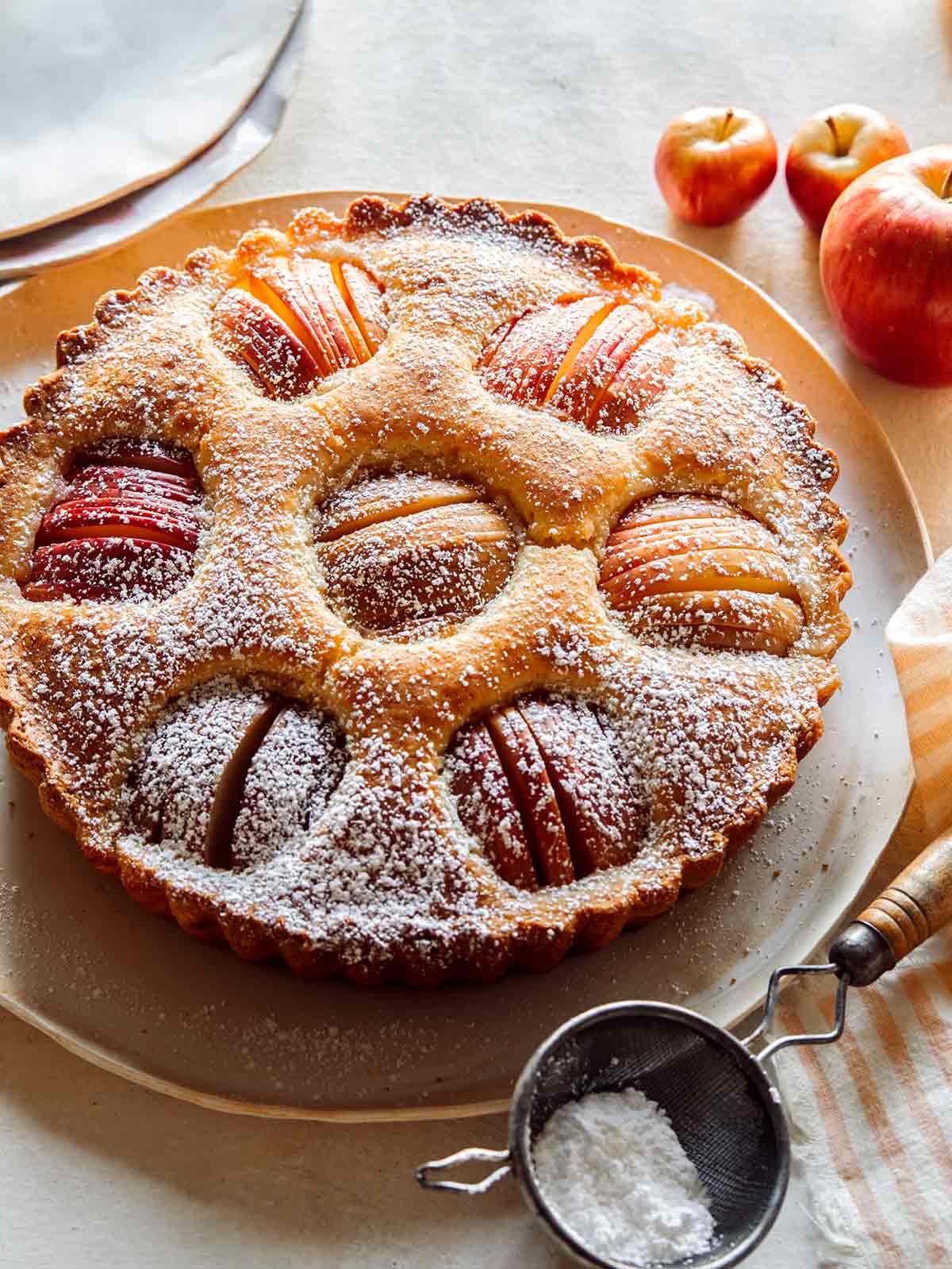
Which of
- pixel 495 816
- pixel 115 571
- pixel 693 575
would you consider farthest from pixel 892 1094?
pixel 115 571

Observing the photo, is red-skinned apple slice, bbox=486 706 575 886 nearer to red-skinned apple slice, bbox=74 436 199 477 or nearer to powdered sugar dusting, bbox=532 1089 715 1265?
powdered sugar dusting, bbox=532 1089 715 1265

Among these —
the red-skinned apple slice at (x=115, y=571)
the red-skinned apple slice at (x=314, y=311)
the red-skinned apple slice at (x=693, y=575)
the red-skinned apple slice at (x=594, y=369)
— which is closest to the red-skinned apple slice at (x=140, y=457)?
the red-skinned apple slice at (x=115, y=571)

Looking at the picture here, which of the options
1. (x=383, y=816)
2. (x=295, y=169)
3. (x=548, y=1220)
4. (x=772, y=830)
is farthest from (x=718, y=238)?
(x=548, y=1220)

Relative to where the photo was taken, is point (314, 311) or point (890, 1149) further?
point (314, 311)

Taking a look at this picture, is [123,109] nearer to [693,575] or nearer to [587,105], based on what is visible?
[587,105]

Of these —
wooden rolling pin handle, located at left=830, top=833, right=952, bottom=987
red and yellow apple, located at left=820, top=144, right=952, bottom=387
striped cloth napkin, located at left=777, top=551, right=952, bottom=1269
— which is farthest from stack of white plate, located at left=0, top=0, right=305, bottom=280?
wooden rolling pin handle, located at left=830, top=833, right=952, bottom=987

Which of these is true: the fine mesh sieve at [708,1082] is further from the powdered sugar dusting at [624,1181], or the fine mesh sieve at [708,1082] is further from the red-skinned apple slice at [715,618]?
the red-skinned apple slice at [715,618]
